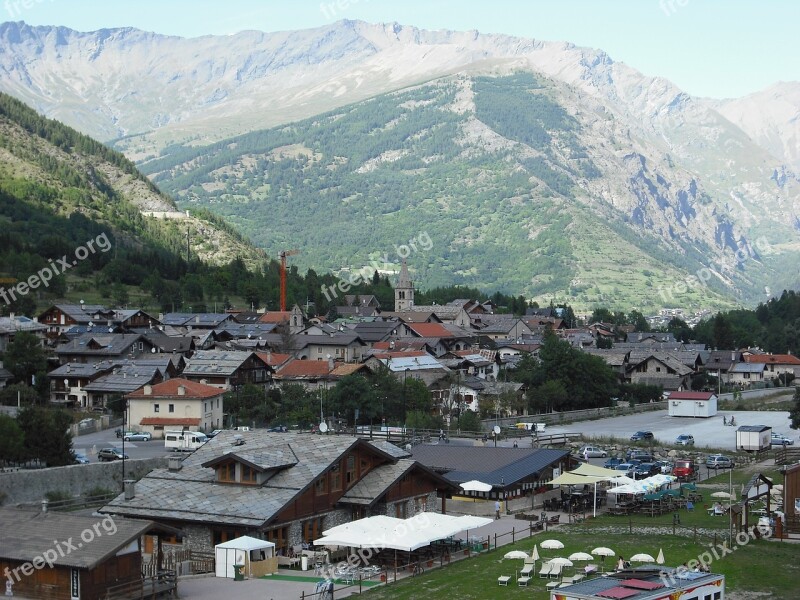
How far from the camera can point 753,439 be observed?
62500 millimetres

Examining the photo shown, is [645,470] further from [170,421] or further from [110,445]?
[170,421]

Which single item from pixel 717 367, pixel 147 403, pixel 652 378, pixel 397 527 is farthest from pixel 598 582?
pixel 717 367

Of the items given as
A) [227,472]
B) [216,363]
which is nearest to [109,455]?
[227,472]

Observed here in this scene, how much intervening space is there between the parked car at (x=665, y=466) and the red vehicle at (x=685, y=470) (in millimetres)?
257

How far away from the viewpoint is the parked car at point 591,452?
6084 cm

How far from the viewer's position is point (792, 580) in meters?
31.2

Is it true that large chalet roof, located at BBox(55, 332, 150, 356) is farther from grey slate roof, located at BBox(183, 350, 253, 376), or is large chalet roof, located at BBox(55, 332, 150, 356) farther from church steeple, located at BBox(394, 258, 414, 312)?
church steeple, located at BBox(394, 258, 414, 312)

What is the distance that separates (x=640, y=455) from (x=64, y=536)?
118 ft

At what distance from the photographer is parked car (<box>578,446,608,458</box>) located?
60.8 metres

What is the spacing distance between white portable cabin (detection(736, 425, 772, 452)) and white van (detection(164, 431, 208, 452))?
92.1ft

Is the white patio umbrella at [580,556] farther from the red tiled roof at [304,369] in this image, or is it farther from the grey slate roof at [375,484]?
the red tiled roof at [304,369]

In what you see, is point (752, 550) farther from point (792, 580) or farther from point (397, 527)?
point (397, 527)

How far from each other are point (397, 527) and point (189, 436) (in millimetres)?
29063

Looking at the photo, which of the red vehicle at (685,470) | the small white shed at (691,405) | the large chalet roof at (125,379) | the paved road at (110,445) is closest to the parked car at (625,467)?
the red vehicle at (685,470)
